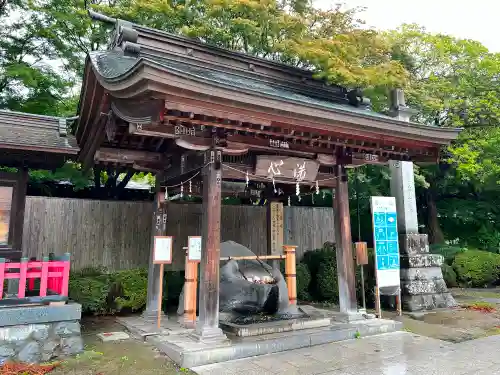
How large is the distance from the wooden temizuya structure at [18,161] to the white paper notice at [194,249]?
282 cm

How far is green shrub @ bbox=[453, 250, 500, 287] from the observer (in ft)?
40.5

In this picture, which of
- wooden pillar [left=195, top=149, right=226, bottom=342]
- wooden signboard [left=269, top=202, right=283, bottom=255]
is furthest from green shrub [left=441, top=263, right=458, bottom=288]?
wooden pillar [left=195, top=149, right=226, bottom=342]

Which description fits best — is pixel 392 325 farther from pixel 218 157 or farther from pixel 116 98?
pixel 116 98

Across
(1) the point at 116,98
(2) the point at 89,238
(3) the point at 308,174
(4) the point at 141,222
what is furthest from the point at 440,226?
(1) the point at 116,98

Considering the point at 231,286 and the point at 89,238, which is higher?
the point at 89,238

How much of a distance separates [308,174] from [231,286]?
252 centimetres

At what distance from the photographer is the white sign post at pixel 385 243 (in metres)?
7.63

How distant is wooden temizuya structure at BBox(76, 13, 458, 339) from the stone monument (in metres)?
2.04

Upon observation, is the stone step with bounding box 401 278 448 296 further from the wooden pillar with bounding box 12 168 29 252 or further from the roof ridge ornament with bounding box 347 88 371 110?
the wooden pillar with bounding box 12 168 29 252

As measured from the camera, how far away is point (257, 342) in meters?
5.32

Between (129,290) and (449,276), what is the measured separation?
411 inches

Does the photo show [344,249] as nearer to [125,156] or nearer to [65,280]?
[125,156]

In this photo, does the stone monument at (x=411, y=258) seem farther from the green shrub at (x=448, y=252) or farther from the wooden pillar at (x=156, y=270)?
the wooden pillar at (x=156, y=270)

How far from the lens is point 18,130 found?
22.0ft
